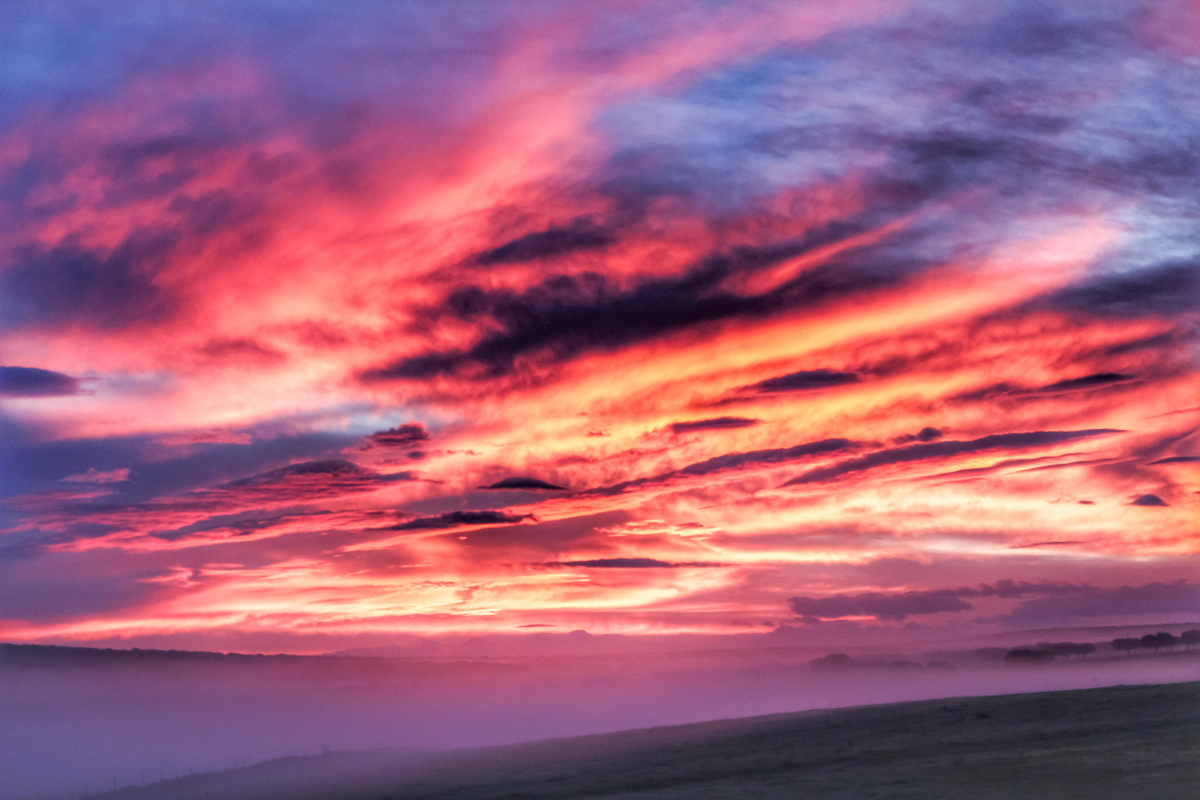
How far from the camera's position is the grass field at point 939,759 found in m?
29.0

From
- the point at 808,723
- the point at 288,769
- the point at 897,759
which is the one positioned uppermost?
the point at 897,759

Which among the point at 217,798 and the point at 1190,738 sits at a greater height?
the point at 1190,738

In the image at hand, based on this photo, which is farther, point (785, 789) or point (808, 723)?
point (808, 723)

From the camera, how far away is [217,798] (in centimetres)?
13750

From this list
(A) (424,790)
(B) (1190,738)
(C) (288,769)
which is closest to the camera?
(B) (1190,738)

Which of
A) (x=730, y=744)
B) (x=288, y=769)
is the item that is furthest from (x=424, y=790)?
(x=288, y=769)

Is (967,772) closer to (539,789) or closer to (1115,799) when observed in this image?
(1115,799)

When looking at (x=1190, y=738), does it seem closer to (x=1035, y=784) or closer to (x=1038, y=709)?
(x=1035, y=784)

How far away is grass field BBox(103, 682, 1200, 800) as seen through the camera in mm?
29031

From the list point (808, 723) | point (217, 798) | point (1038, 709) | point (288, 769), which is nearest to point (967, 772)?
point (1038, 709)

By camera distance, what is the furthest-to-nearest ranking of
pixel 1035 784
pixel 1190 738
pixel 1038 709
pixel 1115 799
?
pixel 1038 709
pixel 1190 738
pixel 1035 784
pixel 1115 799

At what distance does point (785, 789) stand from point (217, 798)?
422 feet

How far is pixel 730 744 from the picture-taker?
62031 millimetres

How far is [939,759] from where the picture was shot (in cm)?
3800
